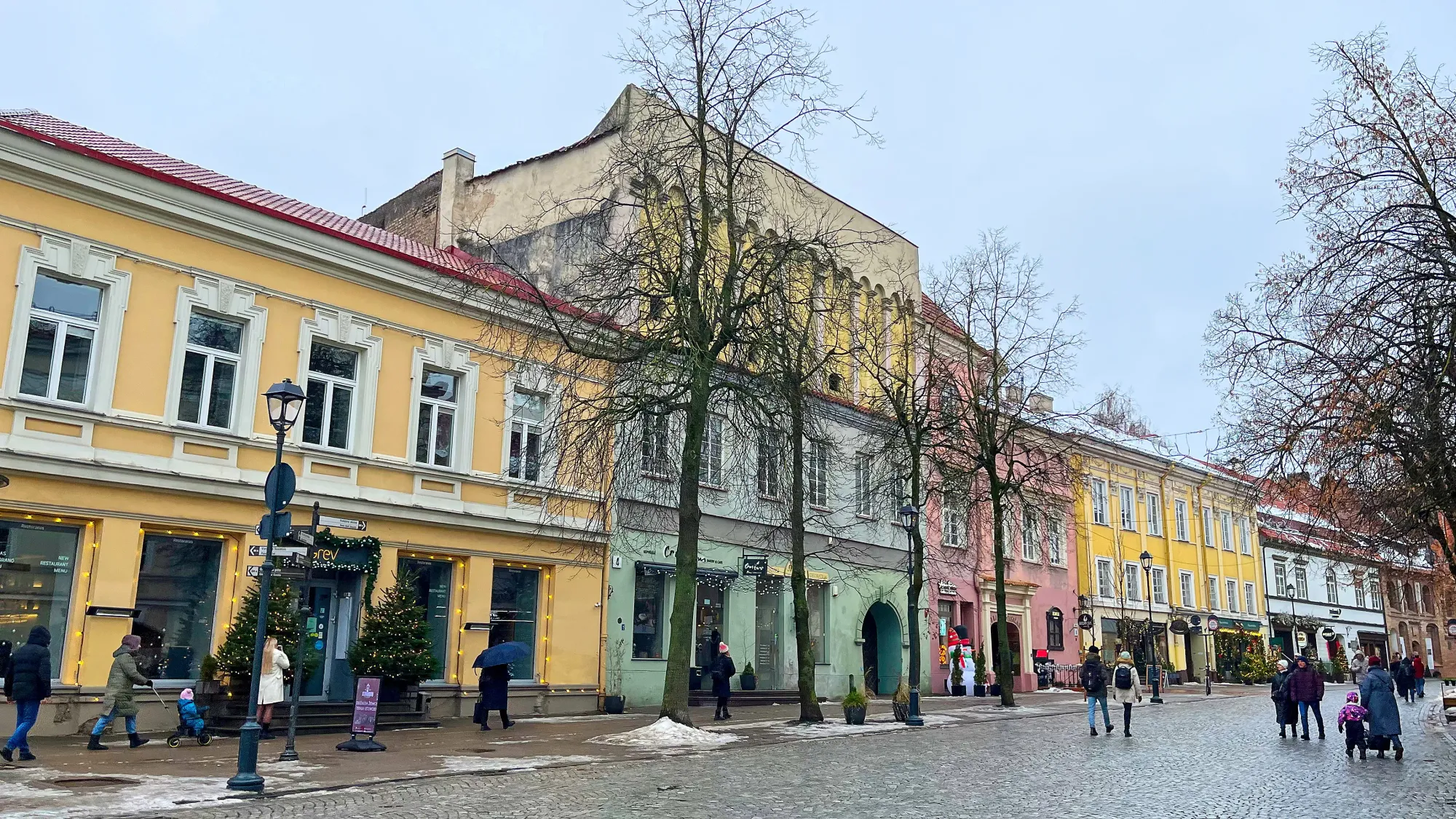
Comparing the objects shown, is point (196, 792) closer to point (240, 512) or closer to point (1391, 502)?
point (240, 512)

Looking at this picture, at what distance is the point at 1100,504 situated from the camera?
162 ft

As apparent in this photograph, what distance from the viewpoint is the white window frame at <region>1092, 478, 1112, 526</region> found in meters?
48.7

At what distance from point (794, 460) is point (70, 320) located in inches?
525

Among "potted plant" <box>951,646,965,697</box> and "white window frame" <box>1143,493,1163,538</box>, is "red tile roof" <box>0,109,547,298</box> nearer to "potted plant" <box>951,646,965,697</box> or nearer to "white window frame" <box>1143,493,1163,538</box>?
"potted plant" <box>951,646,965,697</box>

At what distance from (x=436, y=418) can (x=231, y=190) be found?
583 cm

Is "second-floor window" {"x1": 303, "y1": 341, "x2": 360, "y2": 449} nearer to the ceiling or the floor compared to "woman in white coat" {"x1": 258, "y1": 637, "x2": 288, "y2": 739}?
nearer to the ceiling

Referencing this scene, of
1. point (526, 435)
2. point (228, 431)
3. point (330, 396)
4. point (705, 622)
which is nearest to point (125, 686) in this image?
point (228, 431)

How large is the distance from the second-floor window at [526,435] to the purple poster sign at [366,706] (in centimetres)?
885

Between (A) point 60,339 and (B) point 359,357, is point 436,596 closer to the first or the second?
(B) point 359,357

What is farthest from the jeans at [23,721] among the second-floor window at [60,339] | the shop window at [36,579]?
the second-floor window at [60,339]

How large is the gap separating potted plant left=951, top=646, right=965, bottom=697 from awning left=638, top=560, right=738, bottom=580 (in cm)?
1135

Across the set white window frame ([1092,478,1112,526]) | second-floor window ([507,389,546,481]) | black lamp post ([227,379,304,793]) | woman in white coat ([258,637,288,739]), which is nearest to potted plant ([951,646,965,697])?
white window frame ([1092,478,1112,526])

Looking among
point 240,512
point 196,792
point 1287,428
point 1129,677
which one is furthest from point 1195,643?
point 196,792

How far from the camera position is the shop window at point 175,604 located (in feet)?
61.5
